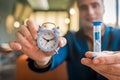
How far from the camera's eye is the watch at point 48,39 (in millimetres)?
632

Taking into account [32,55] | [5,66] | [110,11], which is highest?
[110,11]

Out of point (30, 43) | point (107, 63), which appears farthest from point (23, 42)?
point (107, 63)

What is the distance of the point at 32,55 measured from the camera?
0.67m

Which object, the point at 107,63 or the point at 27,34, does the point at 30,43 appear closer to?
the point at 27,34

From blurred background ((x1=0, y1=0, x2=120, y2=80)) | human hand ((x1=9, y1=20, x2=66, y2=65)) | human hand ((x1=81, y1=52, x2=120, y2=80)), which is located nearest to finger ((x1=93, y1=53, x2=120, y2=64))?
human hand ((x1=81, y1=52, x2=120, y2=80))

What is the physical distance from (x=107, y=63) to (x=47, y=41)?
0.21 metres

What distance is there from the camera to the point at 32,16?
95 cm

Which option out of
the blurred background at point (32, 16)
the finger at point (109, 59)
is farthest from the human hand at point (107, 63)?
the blurred background at point (32, 16)

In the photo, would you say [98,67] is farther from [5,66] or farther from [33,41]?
[5,66]

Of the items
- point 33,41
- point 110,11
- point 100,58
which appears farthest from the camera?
point 110,11

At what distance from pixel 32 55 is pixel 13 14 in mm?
370

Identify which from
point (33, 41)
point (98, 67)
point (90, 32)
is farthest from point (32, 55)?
point (90, 32)

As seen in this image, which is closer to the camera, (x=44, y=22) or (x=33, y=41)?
(x=33, y=41)

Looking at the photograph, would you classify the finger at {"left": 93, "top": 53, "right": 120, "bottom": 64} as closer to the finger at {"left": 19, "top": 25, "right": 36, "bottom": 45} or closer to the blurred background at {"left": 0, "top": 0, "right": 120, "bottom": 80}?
the finger at {"left": 19, "top": 25, "right": 36, "bottom": 45}
